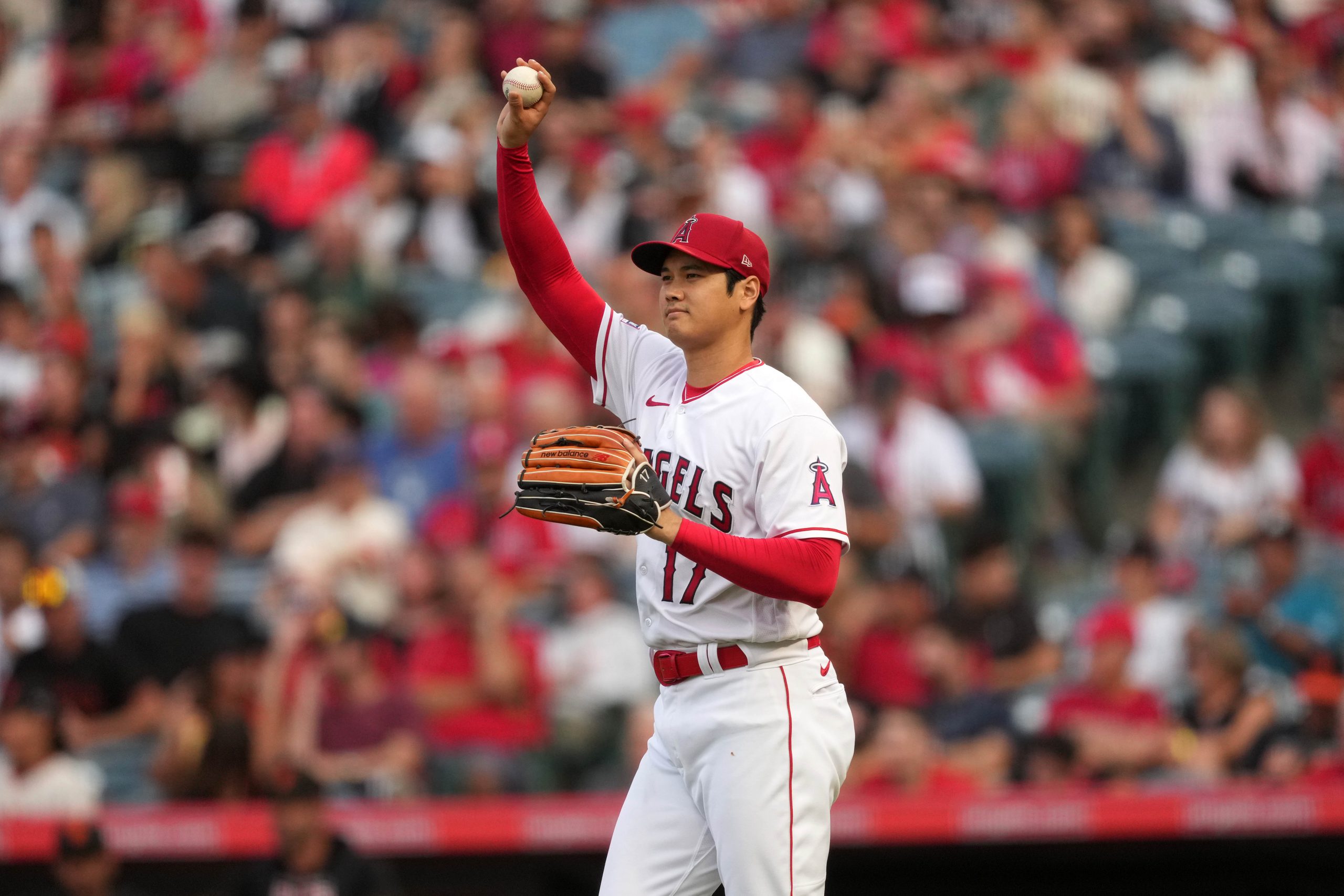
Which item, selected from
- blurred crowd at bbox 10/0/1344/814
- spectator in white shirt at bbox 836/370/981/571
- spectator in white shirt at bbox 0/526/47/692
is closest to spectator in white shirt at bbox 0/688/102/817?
blurred crowd at bbox 10/0/1344/814

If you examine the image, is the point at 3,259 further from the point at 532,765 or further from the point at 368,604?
the point at 532,765

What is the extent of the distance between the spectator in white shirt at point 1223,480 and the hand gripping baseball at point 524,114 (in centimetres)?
456

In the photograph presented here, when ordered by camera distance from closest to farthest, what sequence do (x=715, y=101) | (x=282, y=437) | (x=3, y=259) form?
(x=282, y=437) → (x=3, y=259) → (x=715, y=101)

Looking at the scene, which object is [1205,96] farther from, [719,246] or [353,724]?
[719,246]

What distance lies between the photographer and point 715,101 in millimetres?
10539

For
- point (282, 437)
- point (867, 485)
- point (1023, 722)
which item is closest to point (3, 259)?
point (282, 437)

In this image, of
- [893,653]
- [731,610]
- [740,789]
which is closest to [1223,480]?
[893,653]

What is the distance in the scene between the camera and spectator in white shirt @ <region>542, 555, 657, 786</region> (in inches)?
262

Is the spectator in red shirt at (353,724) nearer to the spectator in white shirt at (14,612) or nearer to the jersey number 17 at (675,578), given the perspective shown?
the spectator in white shirt at (14,612)

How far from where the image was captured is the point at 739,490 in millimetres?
3516

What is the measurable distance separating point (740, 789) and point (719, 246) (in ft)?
3.59

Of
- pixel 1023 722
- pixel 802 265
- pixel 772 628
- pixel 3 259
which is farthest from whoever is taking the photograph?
pixel 3 259

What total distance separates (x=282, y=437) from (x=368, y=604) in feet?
3.93

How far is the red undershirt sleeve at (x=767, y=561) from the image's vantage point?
3.22 meters
